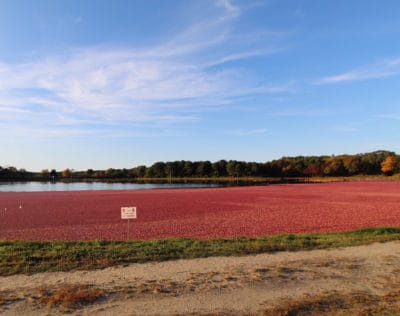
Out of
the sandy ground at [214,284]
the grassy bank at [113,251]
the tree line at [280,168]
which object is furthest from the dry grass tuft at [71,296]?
the tree line at [280,168]

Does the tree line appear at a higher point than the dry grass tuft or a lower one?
higher

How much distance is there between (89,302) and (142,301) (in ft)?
2.75

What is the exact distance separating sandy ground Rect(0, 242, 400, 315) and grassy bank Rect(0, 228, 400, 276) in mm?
525

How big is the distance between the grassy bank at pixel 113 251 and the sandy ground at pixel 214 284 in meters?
0.53

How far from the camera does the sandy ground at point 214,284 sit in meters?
5.59

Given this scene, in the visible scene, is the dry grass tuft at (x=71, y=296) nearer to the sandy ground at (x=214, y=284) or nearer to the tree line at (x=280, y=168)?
the sandy ground at (x=214, y=284)

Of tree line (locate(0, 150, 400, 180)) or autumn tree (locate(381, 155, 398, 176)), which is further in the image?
tree line (locate(0, 150, 400, 180))

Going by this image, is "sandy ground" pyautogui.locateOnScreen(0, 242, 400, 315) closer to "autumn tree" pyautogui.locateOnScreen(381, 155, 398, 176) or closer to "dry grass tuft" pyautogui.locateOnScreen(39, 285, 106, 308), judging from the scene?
"dry grass tuft" pyautogui.locateOnScreen(39, 285, 106, 308)

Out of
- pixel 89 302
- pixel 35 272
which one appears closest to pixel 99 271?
pixel 35 272

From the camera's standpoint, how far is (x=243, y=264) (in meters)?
8.13

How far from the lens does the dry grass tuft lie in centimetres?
575

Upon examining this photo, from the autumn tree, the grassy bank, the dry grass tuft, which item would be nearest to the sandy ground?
the dry grass tuft

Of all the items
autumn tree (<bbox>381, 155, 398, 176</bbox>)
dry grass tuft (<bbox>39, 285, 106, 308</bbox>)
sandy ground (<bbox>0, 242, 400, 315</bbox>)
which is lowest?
sandy ground (<bbox>0, 242, 400, 315</bbox>)

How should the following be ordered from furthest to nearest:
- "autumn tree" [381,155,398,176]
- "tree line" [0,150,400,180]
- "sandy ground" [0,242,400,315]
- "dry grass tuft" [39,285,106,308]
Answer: "tree line" [0,150,400,180] → "autumn tree" [381,155,398,176] → "dry grass tuft" [39,285,106,308] → "sandy ground" [0,242,400,315]
